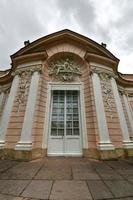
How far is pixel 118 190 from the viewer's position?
9.50 ft

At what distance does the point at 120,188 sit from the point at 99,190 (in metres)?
0.54

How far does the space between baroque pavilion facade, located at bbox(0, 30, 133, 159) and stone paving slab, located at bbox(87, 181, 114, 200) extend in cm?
315

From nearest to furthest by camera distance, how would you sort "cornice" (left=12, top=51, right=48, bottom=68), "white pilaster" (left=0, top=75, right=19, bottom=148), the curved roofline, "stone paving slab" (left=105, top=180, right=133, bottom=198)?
"stone paving slab" (left=105, top=180, right=133, bottom=198), "white pilaster" (left=0, top=75, right=19, bottom=148), "cornice" (left=12, top=51, right=48, bottom=68), the curved roofline

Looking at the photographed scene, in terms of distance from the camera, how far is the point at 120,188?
118 inches

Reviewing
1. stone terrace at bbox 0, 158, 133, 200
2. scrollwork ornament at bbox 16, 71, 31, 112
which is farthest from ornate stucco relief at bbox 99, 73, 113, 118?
scrollwork ornament at bbox 16, 71, 31, 112

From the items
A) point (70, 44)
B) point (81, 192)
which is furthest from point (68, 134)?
point (70, 44)

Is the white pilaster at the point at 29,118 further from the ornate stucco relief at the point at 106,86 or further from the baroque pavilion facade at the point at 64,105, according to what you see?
the ornate stucco relief at the point at 106,86

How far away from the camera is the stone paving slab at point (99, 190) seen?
8.63ft

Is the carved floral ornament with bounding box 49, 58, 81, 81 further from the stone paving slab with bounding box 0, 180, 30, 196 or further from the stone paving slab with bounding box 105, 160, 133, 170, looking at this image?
the stone paving slab with bounding box 0, 180, 30, 196

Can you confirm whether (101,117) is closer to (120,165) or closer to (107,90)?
(107,90)

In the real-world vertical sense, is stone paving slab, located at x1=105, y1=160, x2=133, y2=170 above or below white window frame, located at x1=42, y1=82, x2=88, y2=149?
below

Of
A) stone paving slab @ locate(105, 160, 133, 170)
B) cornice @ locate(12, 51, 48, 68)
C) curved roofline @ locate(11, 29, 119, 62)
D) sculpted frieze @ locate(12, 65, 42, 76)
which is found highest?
curved roofline @ locate(11, 29, 119, 62)

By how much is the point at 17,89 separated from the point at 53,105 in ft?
8.09

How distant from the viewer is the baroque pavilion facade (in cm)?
668
